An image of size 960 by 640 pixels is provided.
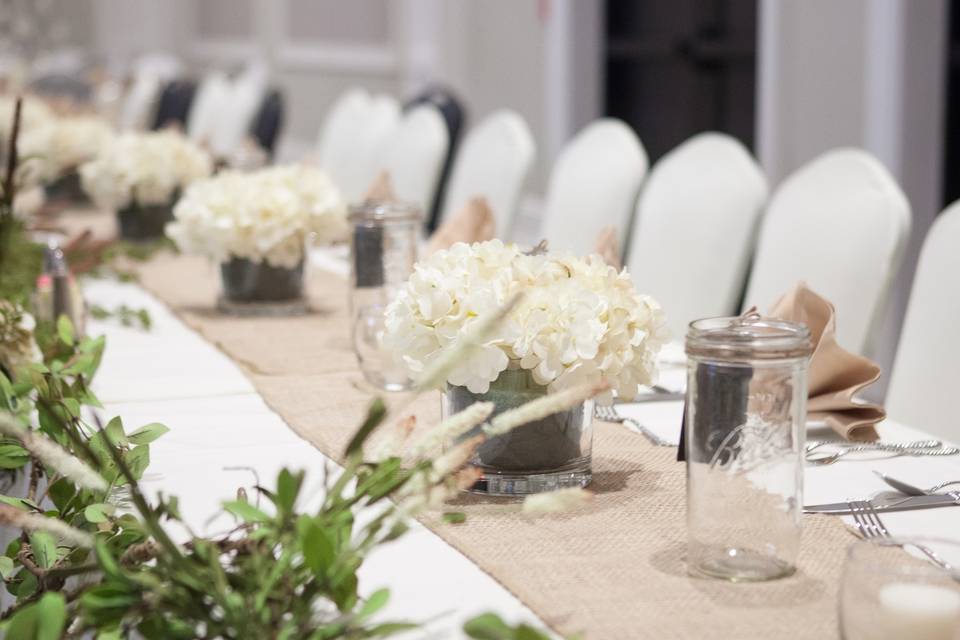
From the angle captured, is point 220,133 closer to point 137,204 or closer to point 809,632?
point 137,204

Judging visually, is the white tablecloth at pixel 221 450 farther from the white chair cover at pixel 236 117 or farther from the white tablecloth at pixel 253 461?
the white chair cover at pixel 236 117

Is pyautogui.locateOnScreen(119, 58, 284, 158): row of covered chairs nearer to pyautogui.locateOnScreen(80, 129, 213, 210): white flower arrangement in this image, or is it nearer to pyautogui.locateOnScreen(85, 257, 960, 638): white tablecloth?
pyautogui.locateOnScreen(80, 129, 213, 210): white flower arrangement

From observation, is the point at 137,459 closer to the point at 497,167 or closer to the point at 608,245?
the point at 608,245

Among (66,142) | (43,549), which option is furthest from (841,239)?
(66,142)

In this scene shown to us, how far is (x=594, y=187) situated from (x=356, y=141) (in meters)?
1.55

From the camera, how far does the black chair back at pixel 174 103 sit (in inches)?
252

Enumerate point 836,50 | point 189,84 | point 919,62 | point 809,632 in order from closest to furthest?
1. point 809,632
2. point 919,62
3. point 836,50
4. point 189,84

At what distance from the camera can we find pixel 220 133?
5801 mm

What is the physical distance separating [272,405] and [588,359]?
2.03ft

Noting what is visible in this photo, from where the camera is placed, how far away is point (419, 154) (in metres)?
3.97

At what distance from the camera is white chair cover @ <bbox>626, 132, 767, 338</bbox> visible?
2.64m

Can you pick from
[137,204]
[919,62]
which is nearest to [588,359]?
[137,204]

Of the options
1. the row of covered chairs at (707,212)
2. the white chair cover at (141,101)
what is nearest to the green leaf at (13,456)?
the row of covered chairs at (707,212)

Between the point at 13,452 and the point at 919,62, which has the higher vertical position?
the point at 919,62
